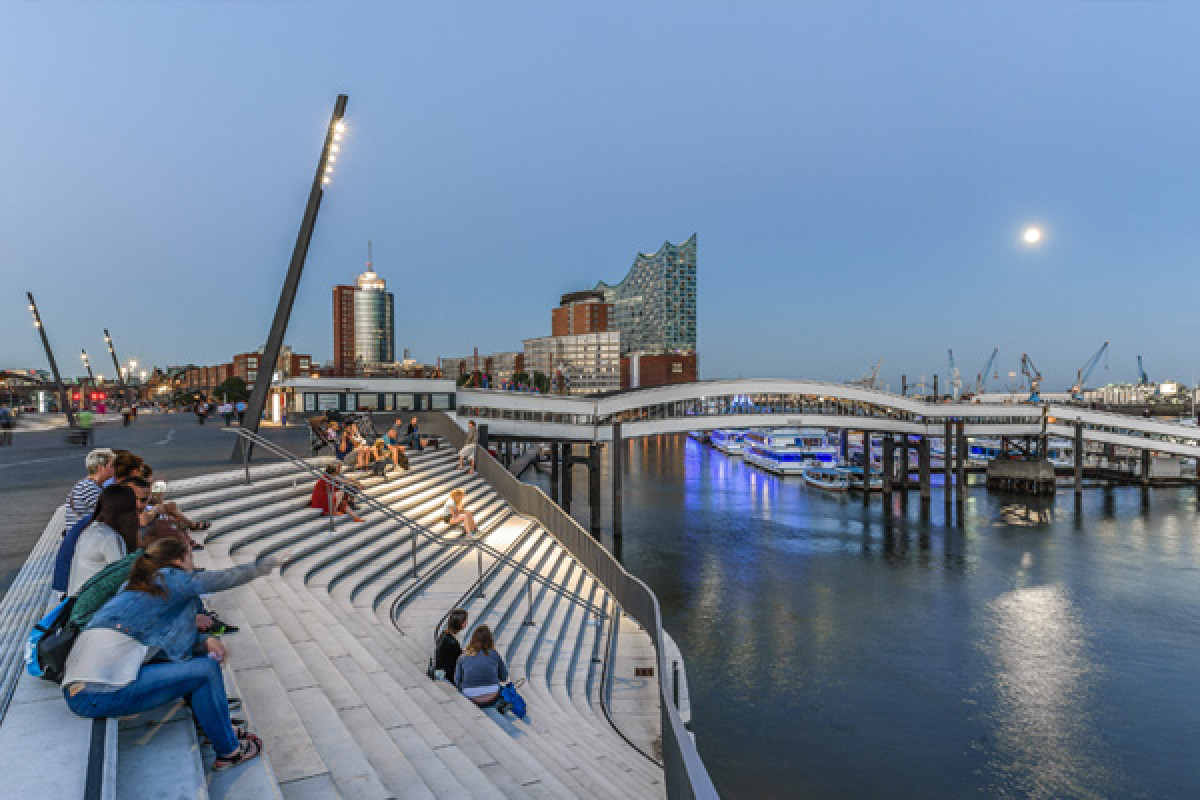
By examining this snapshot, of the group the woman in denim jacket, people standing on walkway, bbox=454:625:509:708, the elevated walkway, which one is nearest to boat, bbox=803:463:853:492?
the elevated walkway

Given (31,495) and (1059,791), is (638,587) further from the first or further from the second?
(31,495)

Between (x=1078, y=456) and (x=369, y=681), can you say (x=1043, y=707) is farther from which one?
(x=1078, y=456)

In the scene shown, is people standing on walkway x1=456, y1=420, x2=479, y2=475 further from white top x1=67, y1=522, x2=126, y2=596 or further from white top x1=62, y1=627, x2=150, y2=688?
white top x1=62, y1=627, x2=150, y2=688

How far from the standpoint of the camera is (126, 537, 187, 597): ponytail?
392 centimetres

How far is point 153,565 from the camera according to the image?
3967mm

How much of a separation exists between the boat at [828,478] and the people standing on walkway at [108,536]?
55.1 metres

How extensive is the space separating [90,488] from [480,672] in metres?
4.81

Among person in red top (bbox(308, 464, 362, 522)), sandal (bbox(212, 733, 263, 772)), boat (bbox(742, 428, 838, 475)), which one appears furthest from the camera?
boat (bbox(742, 428, 838, 475))

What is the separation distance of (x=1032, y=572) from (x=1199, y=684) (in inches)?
461

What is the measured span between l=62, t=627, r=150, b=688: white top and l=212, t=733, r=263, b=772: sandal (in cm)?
77

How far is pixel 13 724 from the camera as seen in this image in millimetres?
3748

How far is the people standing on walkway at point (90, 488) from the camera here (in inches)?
271

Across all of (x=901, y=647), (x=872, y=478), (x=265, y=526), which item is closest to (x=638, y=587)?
(x=265, y=526)

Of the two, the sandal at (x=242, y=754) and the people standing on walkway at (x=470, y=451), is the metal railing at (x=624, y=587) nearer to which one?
the people standing on walkway at (x=470, y=451)
